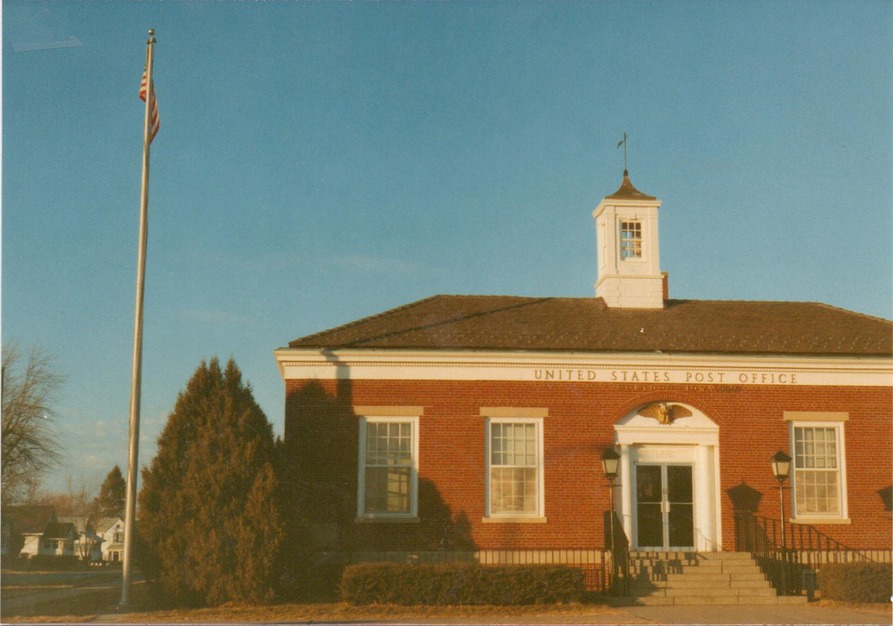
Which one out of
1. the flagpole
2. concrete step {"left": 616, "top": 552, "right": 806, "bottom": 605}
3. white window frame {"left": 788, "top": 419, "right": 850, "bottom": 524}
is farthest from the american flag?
white window frame {"left": 788, "top": 419, "right": 850, "bottom": 524}

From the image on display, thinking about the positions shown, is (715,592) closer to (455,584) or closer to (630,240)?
(455,584)

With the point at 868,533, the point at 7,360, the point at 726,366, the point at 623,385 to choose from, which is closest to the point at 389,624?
the point at 623,385

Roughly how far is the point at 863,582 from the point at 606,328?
782 cm

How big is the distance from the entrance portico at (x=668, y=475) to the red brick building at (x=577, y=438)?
3 cm

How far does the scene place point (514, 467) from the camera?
68.6 feet

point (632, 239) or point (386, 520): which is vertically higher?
point (632, 239)

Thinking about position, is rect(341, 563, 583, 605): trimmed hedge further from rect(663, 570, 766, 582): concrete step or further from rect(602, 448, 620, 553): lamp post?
rect(602, 448, 620, 553): lamp post

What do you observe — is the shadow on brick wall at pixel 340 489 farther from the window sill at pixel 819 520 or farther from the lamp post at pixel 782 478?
the window sill at pixel 819 520

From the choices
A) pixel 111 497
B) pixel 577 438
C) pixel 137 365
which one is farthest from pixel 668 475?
pixel 111 497

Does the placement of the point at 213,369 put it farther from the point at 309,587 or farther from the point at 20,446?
the point at 20,446

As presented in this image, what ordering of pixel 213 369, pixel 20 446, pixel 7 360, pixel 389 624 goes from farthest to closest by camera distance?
pixel 20 446 → pixel 7 360 → pixel 213 369 → pixel 389 624

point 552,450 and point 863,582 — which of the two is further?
point 552,450

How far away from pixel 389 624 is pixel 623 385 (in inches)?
346

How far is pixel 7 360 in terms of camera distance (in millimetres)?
32281
